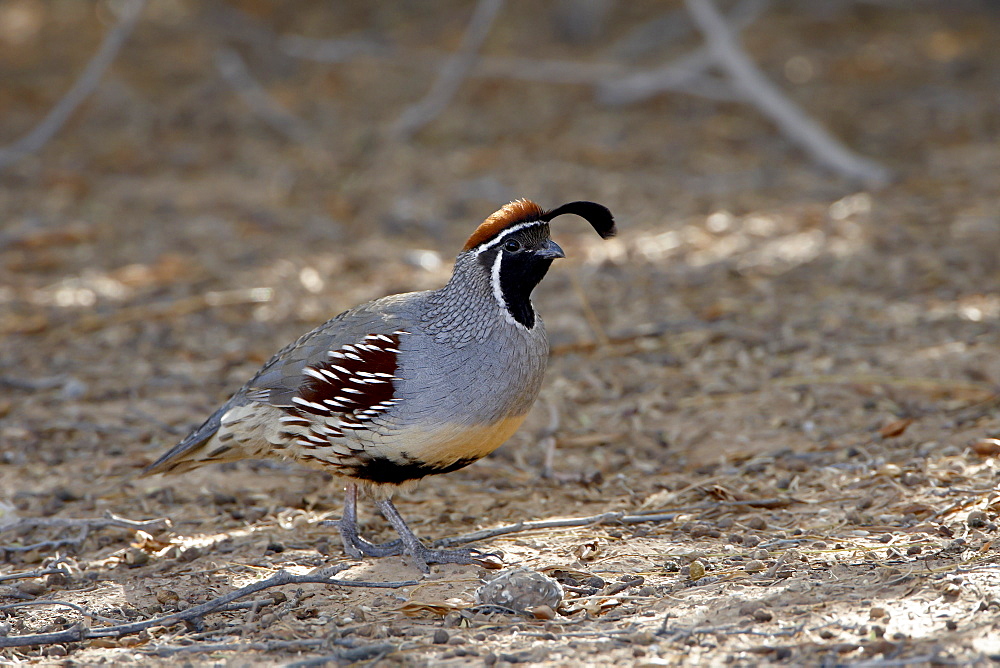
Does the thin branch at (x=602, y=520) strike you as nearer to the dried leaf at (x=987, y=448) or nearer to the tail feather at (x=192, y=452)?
the dried leaf at (x=987, y=448)

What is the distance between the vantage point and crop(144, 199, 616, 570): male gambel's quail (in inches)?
149

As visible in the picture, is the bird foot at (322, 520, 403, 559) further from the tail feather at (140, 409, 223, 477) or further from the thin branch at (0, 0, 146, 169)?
the thin branch at (0, 0, 146, 169)

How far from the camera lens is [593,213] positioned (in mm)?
3957

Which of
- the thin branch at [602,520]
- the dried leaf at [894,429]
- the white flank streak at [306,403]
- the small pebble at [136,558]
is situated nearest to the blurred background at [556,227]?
the dried leaf at [894,429]

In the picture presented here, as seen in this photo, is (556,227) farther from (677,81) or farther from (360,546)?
(360,546)

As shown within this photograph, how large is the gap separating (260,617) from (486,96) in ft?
26.3

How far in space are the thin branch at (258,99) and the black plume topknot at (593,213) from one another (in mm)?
6338

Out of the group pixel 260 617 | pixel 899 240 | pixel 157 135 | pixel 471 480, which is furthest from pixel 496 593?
pixel 157 135

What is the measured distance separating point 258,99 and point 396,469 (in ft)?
24.2

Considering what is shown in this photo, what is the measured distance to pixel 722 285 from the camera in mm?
6668

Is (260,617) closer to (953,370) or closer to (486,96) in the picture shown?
(953,370)

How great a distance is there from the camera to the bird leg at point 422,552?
3855 millimetres

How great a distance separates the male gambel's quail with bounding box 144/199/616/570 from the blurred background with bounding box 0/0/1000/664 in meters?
0.48

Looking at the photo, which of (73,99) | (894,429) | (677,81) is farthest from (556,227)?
(73,99)
